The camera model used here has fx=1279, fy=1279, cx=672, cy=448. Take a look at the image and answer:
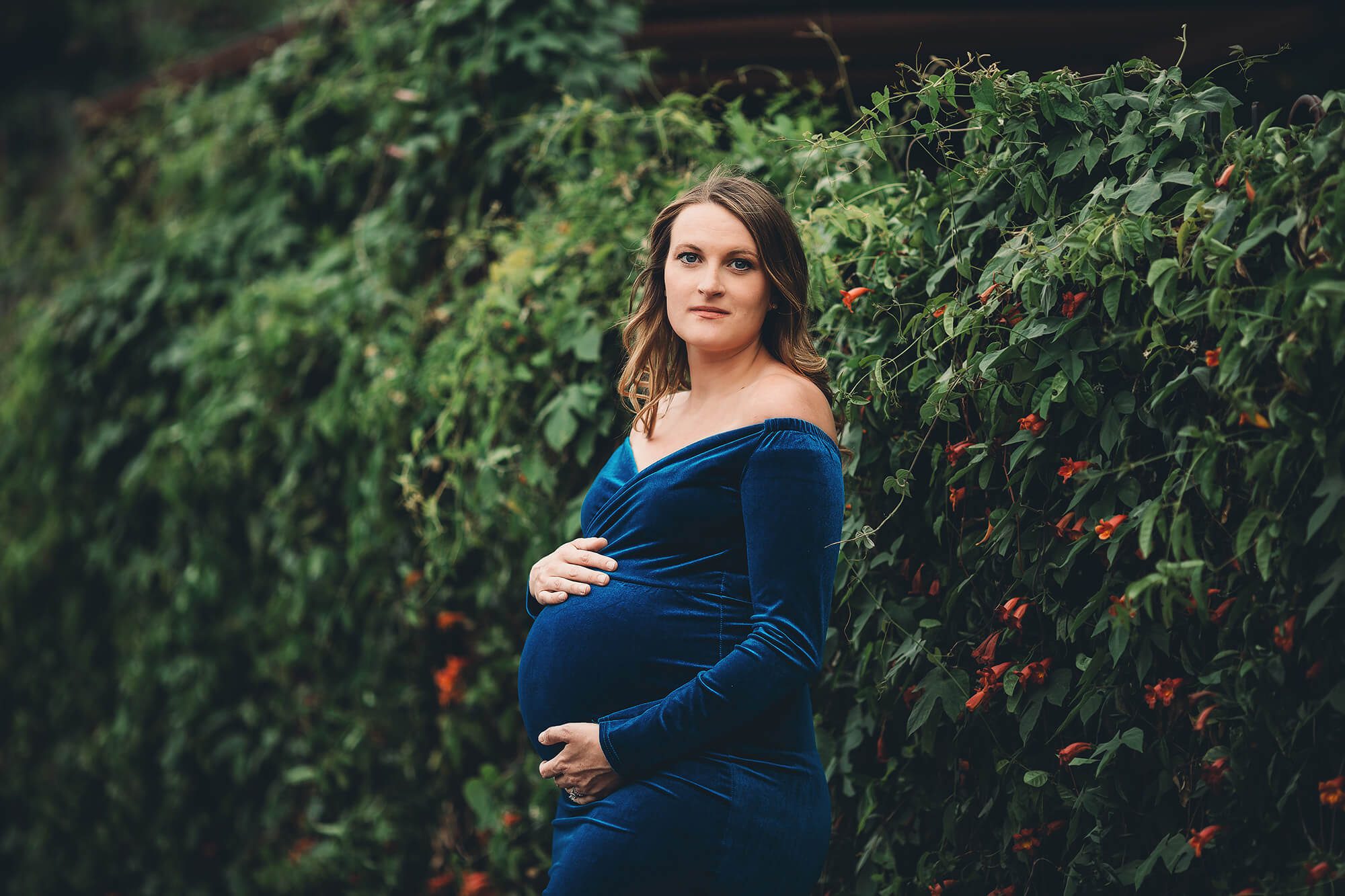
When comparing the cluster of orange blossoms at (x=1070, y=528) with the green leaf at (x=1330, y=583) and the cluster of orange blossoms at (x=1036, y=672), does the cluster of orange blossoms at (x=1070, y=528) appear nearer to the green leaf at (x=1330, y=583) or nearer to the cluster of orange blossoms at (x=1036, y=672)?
the cluster of orange blossoms at (x=1036, y=672)

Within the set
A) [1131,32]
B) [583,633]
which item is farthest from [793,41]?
[583,633]

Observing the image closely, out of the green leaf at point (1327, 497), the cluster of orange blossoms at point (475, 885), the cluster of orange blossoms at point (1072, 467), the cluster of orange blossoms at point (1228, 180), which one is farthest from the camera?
the cluster of orange blossoms at point (475, 885)

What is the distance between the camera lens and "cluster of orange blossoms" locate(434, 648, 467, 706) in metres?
3.45

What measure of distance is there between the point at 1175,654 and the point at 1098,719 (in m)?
0.18

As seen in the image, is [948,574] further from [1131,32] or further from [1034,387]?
[1131,32]

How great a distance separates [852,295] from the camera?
2.47 m

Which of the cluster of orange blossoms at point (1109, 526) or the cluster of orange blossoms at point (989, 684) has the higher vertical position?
the cluster of orange blossoms at point (1109, 526)

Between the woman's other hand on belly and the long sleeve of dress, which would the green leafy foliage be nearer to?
the long sleeve of dress

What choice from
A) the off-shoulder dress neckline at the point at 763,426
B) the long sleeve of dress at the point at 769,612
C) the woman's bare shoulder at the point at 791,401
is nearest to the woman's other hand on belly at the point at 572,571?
the off-shoulder dress neckline at the point at 763,426

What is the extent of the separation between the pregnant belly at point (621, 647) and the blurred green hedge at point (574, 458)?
0.40m

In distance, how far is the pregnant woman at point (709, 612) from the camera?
1.89 meters

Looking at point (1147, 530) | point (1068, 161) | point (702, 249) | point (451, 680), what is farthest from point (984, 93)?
point (451, 680)

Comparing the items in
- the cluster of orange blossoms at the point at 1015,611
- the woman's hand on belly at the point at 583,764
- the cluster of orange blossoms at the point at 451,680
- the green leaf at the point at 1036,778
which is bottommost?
the cluster of orange blossoms at the point at 451,680

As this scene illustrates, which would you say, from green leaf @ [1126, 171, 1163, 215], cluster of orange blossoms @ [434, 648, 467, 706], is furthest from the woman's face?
cluster of orange blossoms @ [434, 648, 467, 706]
